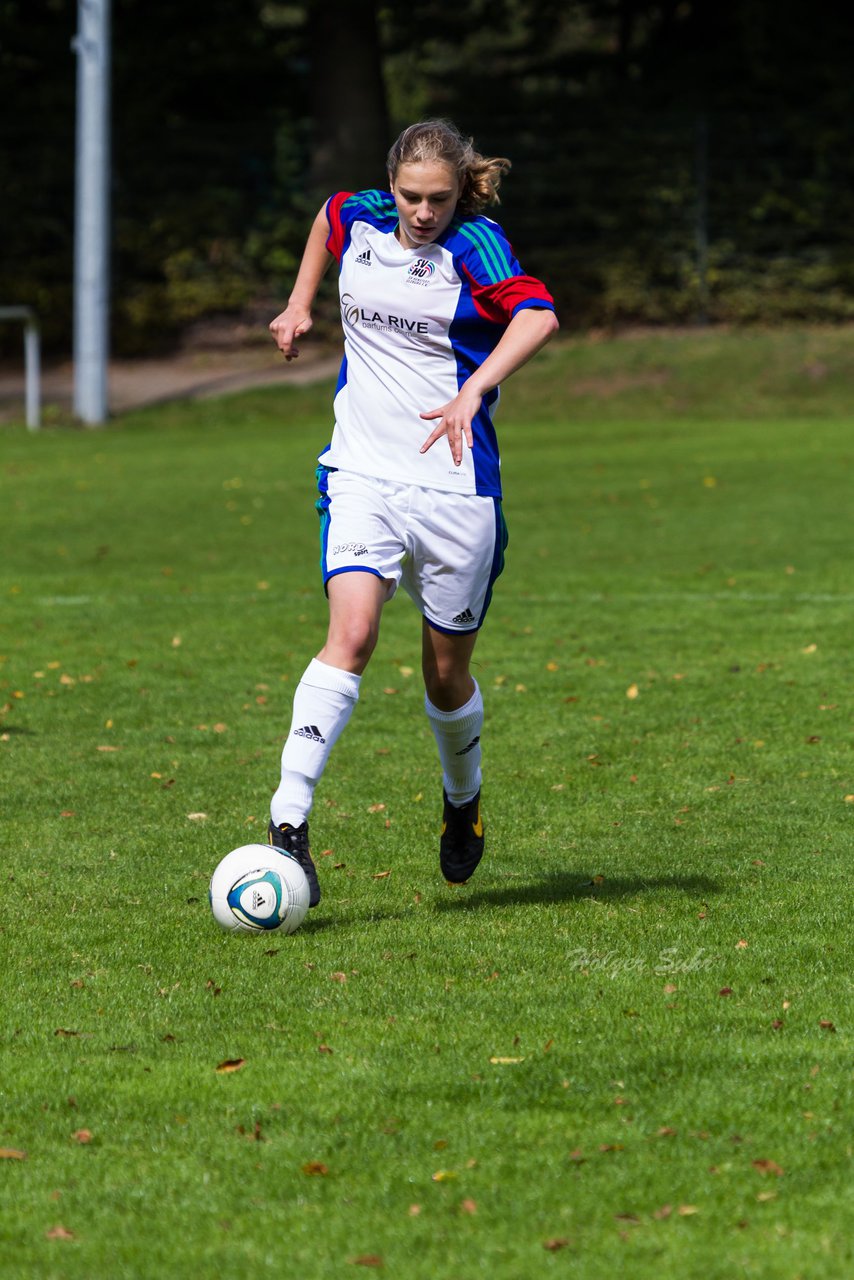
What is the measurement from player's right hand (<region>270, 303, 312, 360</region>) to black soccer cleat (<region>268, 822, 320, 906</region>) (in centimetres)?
149

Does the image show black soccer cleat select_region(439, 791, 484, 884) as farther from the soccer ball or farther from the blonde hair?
the blonde hair

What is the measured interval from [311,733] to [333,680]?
0.17 meters

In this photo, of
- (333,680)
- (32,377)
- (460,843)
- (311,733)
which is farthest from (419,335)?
(32,377)

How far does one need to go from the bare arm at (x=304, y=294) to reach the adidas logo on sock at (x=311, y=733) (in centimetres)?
120

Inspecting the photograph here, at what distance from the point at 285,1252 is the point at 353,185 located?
3094 cm

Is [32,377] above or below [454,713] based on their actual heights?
below

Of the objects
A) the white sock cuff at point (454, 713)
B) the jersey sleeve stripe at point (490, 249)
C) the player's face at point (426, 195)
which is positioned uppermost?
the player's face at point (426, 195)

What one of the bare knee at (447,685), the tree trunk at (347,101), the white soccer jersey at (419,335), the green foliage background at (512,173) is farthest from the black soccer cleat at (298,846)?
the tree trunk at (347,101)

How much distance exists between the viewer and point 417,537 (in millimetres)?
5480

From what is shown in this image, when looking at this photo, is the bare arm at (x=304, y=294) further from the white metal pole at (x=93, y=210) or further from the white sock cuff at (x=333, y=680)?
the white metal pole at (x=93, y=210)

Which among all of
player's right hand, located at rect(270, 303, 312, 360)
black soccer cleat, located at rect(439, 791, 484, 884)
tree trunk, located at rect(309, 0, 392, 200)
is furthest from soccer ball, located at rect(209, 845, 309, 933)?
tree trunk, located at rect(309, 0, 392, 200)

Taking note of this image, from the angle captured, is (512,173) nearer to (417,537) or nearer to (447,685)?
(447,685)

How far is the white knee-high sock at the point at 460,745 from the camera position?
594cm

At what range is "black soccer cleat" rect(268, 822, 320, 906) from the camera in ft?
17.3
